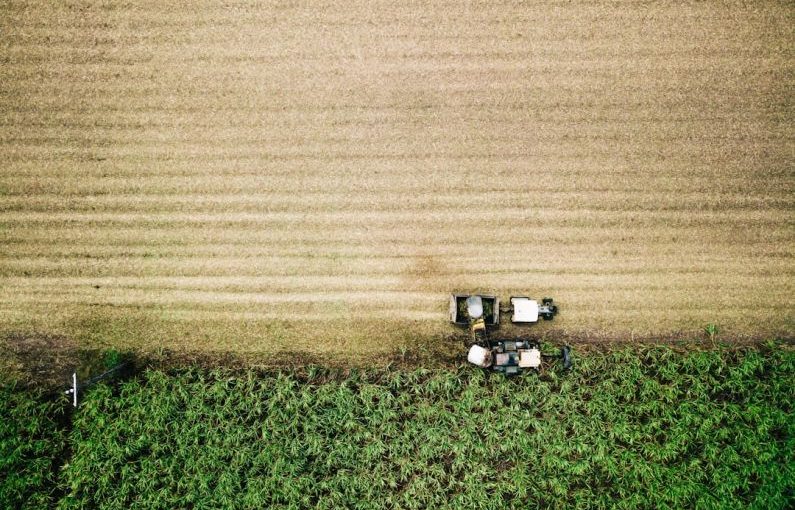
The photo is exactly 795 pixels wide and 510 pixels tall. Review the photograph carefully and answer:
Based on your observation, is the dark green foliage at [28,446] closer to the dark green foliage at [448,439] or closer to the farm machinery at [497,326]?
the dark green foliage at [448,439]

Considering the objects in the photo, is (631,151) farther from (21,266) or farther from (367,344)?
(21,266)

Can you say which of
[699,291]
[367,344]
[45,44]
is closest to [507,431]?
[367,344]

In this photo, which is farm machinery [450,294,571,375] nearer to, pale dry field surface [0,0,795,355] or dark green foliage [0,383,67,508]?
pale dry field surface [0,0,795,355]

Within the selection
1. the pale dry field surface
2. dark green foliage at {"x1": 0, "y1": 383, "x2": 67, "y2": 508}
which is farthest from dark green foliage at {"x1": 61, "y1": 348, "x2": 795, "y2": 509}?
the pale dry field surface

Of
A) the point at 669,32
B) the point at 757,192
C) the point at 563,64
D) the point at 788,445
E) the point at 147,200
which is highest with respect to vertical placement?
the point at 669,32

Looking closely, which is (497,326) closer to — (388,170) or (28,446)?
(388,170)

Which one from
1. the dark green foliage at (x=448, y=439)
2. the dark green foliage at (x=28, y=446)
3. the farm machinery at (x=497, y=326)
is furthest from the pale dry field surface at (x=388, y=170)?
the dark green foliage at (x=28, y=446)

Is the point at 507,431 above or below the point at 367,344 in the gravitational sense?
below

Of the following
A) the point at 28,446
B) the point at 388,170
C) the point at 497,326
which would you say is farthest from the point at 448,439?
the point at 28,446
